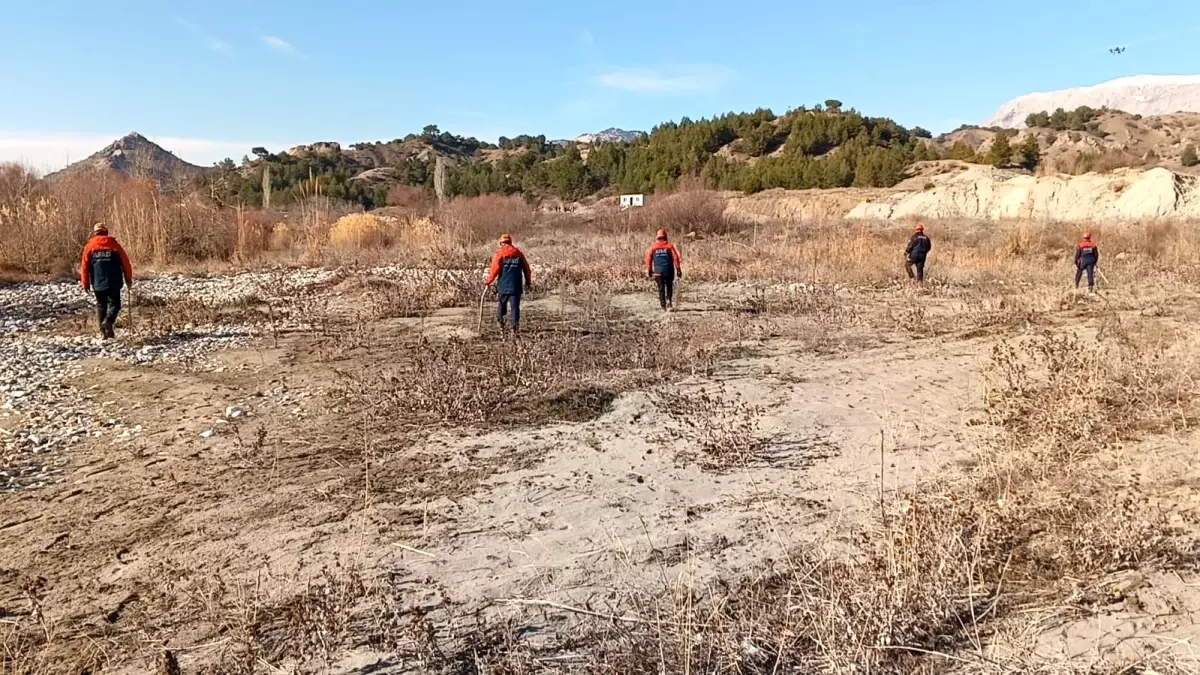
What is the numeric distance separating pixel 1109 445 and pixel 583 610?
14.1ft

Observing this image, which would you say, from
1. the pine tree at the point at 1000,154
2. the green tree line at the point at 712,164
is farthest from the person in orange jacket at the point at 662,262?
the pine tree at the point at 1000,154

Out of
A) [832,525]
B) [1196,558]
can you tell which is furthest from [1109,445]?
[832,525]

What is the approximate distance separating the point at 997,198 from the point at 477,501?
41.8m

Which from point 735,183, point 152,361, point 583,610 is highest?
point 735,183

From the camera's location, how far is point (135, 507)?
5.45 meters

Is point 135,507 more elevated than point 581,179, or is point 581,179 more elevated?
point 581,179

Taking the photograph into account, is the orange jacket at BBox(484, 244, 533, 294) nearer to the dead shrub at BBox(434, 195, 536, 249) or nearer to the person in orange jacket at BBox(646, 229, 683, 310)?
the person in orange jacket at BBox(646, 229, 683, 310)

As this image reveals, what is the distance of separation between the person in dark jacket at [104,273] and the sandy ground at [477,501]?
11.4ft

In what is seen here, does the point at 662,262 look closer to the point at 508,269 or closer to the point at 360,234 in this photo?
the point at 508,269

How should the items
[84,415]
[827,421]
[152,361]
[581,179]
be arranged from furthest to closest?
1. [581,179]
2. [152,361]
3. [84,415]
4. [827,421]

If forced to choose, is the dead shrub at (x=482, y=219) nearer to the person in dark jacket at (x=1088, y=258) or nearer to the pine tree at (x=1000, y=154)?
the person in dark jacket at (x=1088, y=258)

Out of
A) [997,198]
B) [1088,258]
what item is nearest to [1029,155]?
[997,198]

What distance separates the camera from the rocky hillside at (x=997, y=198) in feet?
107

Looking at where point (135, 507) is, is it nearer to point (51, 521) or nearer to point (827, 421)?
point (51, 521)
